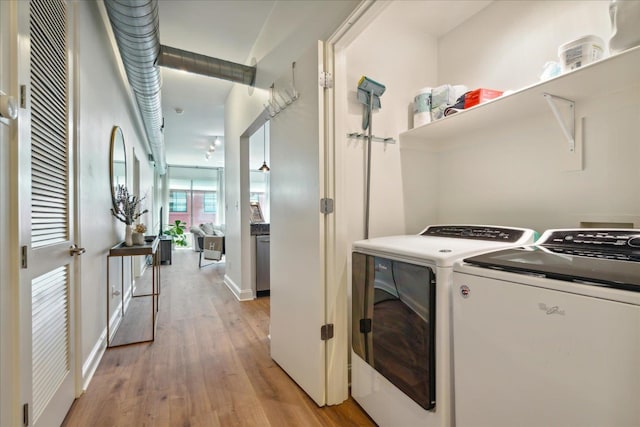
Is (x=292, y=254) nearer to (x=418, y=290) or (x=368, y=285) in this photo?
(x=368, y=285)

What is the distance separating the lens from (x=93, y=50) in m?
2.14

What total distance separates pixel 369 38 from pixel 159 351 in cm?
276

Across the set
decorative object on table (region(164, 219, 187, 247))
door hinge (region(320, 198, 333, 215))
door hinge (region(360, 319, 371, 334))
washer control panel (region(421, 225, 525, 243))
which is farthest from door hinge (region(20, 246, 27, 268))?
decorative object on table (region(164, 219, 187, 247))

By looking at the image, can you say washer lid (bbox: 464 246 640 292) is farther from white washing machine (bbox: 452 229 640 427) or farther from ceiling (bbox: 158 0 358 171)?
ceiling (bbox: 158 0 358 171)

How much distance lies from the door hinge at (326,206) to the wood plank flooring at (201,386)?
1091 millimetres

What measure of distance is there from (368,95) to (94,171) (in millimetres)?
2042

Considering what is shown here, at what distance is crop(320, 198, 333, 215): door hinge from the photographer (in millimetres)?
1631

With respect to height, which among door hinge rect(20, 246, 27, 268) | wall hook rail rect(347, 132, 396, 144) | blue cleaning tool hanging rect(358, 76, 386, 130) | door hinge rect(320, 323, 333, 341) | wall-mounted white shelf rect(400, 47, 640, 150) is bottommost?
door hinge rect(320, 323, 333, 341)

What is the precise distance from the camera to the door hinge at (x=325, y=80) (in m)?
1.63

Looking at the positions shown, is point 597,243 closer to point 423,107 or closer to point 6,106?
point 423,107

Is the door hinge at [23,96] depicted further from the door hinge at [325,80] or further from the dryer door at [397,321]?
the dryer door at [397,321]

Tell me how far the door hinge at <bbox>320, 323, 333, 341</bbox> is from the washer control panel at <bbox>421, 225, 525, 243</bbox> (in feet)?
2.70

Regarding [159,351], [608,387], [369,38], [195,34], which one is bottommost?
[159,351]

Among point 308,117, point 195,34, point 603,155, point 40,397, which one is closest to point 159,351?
point 40,397
